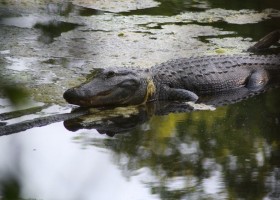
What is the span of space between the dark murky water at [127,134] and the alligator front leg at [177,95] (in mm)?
347

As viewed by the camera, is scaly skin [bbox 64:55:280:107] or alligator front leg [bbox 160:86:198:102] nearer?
scaly skin [bbox 64:55:280:107]

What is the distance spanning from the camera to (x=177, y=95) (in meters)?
6.40

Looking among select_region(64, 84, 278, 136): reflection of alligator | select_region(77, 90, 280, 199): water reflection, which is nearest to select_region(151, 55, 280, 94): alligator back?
select_region(64, 84, 278, 136): reflection of alligator

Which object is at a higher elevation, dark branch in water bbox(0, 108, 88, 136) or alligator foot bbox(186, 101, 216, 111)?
dark branch in water bbox(0, 108, 88, 136)

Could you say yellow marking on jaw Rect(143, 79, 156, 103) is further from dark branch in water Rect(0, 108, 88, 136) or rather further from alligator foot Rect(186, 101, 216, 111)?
dark branch in water Rect(0, 108, 88, 136)

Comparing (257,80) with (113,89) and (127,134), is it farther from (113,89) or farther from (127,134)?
(127,134)

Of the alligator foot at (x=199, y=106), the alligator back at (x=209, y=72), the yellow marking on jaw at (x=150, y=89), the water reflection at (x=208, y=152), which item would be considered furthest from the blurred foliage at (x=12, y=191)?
the alligator back at (x=209, y=72)

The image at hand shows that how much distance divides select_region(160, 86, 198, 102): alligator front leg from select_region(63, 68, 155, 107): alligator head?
141mm

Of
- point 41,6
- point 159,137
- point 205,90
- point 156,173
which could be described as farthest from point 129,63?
point 41,6

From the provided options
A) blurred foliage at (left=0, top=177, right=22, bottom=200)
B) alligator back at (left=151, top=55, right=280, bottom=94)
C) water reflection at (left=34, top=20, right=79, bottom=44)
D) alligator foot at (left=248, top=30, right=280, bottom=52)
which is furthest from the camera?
water reflection at (left=34, top=20, right=79, bottom=44)

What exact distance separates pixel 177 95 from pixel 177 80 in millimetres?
233

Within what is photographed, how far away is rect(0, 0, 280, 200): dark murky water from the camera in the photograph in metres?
4.17

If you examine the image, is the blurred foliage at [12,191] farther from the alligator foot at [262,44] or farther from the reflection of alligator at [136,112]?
the alligator foot at [262,44]

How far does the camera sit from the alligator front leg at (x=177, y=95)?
20.9 feet
